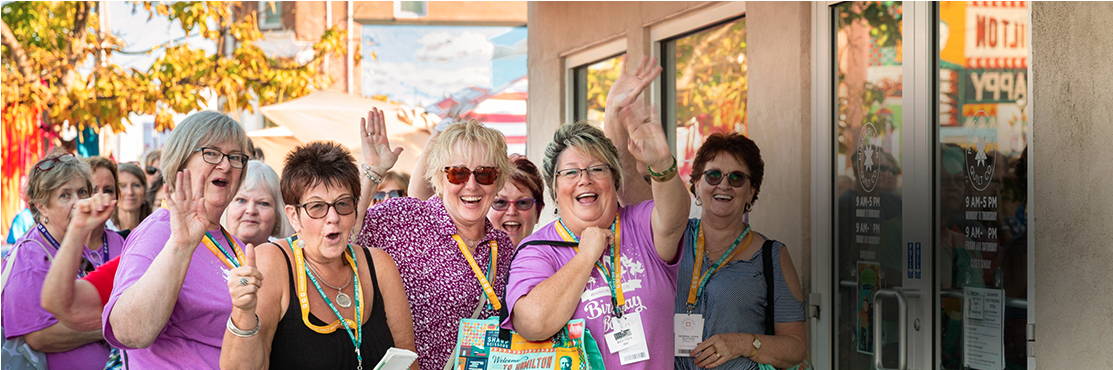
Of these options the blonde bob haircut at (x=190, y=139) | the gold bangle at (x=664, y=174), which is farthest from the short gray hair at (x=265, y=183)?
the gold bangle at (x=664, y=174)

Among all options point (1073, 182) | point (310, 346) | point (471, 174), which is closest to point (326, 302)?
point (310, 346)

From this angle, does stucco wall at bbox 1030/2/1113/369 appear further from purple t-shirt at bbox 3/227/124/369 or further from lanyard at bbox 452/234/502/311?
purple t-shirt at bbox 3/227/124/369

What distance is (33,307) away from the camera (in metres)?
4.84

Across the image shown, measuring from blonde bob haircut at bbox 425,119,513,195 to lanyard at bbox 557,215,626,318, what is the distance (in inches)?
18.4

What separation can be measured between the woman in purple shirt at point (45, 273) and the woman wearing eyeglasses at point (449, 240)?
1.28 m

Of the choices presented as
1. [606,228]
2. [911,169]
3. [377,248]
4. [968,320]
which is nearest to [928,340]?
[968,320]

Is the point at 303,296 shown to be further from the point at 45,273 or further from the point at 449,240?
the point at 45,273

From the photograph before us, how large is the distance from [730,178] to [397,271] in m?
1.85

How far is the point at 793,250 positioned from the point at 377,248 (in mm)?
3269

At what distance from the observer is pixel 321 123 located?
46.6ft

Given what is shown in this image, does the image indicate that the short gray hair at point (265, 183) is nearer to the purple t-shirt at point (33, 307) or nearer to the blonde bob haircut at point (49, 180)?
the blonde bob haircut at point (49, 180)

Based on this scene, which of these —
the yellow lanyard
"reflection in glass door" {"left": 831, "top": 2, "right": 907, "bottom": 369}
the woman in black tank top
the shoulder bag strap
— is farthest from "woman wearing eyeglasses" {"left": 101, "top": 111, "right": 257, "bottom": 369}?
"reflection in glass door" {"left": 831, "top": 2, "right": 907, "bottom": 369}

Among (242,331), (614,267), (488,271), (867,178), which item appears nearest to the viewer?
(242,331)

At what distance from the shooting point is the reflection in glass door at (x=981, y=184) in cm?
496
